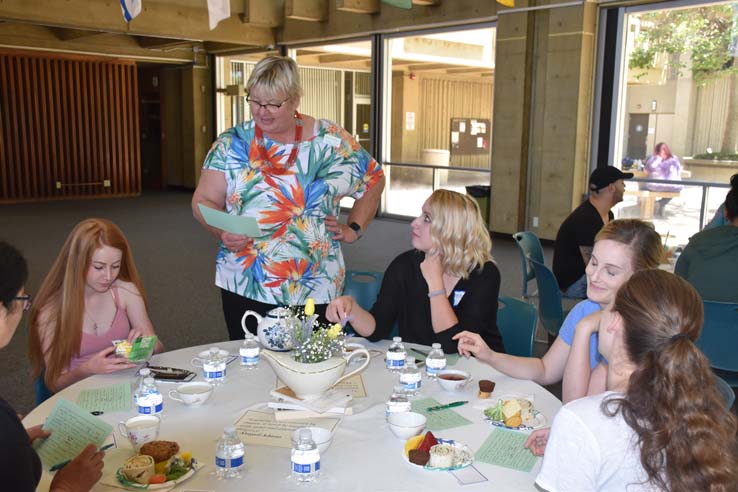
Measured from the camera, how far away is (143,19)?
1104 centimetres

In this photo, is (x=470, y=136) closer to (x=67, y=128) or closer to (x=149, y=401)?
(x=67, y=128)

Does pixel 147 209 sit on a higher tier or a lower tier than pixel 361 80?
lower

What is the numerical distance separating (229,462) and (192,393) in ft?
1.53

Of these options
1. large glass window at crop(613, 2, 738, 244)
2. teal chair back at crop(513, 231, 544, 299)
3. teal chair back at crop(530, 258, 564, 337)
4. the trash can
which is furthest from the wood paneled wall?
teal chair back at crop(530, 258, 564, 337)

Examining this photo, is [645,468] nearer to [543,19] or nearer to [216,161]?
[216,161]

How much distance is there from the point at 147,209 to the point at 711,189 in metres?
9.62

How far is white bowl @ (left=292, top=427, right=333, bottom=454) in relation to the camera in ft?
5.41

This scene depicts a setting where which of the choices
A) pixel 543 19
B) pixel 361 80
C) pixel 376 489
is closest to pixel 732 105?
pixel 543 19

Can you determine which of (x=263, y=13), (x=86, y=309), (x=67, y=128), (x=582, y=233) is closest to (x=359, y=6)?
(x=263, y=13)

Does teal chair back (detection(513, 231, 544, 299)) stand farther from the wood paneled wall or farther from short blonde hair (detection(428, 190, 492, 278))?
the wood paneled wall

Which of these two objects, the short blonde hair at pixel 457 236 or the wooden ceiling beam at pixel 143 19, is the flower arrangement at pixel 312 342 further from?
the wooden ceiling beam at pixel 143 19

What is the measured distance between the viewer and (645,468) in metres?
1.31

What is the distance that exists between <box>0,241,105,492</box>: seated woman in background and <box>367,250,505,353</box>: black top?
1.37m

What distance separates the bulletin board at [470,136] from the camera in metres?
10.6
